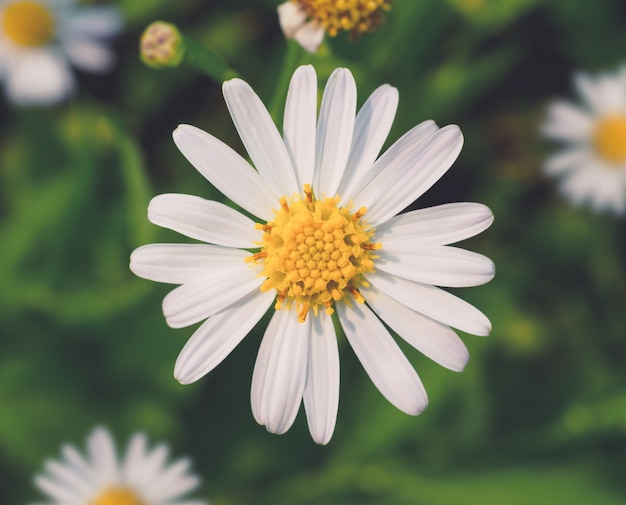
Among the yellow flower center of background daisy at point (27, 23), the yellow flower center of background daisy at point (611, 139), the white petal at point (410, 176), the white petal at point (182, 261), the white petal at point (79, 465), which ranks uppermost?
the yellow flower center of background daisy at point (27, 23)

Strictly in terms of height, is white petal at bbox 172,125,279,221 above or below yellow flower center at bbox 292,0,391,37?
below

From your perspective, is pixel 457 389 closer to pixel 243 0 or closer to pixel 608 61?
pixel 608 61

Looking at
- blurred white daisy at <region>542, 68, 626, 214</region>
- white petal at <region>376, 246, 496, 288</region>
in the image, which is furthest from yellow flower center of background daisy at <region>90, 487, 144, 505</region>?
blurred white daisy at <region>542, 68, 626, 214</region>

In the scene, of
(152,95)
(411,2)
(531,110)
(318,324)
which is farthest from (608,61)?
(318,324)

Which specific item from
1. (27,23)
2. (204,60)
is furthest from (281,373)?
(27,23)

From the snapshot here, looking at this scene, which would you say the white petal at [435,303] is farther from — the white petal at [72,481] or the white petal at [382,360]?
the white petal at [72,481]

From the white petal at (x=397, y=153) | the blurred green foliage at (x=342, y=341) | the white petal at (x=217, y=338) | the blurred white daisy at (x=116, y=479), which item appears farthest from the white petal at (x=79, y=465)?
the white petal at (x=397, y=153)

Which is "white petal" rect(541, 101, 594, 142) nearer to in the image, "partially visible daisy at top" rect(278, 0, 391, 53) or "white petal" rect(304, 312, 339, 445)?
"partially visible daisy at top" rect(278, 0, 391, 53)
